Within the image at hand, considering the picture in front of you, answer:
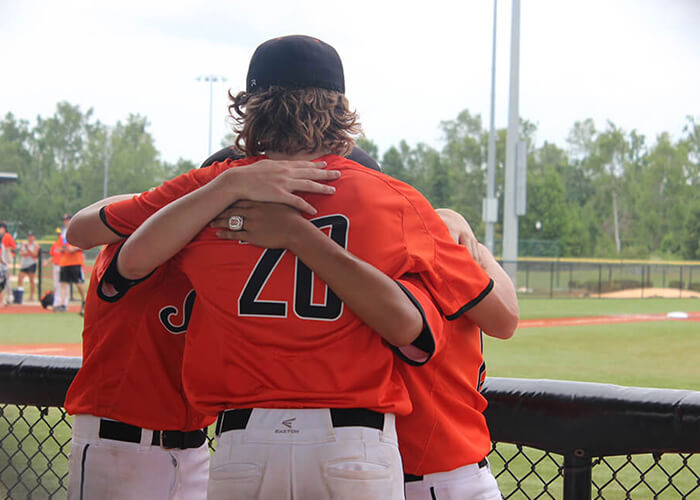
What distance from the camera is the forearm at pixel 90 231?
1.56 meters

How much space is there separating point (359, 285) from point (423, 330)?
6.0 inches

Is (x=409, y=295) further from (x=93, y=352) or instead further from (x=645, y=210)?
(x=645, y=210)

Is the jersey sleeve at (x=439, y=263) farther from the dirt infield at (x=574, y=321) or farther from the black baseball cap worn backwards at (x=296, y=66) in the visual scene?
the dirt infield at (x=574, y=321)

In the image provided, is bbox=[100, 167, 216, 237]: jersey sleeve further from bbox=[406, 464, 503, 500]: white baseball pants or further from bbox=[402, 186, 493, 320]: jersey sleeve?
bbox=[406, 464, 503, 500]: white baseball pants

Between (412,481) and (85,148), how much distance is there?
64858 millimetres

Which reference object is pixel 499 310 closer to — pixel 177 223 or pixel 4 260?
pixel 177 223

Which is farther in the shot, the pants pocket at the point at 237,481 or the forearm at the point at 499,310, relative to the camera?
the forearm at the point at 499,310

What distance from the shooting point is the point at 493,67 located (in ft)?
88.7

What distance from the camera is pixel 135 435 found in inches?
64.9

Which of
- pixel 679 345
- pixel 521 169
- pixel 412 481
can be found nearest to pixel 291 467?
pixel 412 481

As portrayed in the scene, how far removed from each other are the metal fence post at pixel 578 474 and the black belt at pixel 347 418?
0.72m

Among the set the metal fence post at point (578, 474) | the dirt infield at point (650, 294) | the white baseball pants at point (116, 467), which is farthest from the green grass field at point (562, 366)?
the dirt infield at point (650, 294)

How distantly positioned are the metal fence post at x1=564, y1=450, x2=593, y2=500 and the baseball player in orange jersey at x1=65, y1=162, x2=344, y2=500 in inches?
35.1

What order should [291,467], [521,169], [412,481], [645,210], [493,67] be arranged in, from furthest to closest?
[645,210], [493,67], [521,169], [412,481], [291,467]
